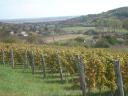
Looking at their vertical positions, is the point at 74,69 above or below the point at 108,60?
below

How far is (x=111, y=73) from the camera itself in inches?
667

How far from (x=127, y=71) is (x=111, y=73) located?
0.75m

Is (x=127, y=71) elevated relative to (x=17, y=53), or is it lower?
elevated

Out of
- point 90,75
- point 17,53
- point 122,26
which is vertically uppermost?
point 90,75

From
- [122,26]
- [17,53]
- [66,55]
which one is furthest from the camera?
[122,26]

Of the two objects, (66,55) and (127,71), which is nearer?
(127,71)

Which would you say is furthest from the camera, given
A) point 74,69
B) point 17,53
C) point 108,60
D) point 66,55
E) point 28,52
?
point 17,53

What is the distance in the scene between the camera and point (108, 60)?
57.5ft

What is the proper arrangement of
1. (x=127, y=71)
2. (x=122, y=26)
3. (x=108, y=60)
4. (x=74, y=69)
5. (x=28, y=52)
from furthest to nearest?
(x=122, y=26), (x=28, y=52), (x=74, y=69), (x=108, y=60), (x=127, y=71)

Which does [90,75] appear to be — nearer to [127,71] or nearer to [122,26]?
[127,71]

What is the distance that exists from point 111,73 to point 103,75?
0.38m

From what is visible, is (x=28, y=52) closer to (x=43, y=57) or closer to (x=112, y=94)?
(x=43, y=57)

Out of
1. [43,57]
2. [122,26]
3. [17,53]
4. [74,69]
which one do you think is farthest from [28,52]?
[122,26]

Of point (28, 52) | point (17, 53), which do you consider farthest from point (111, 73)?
point (17, 53)
